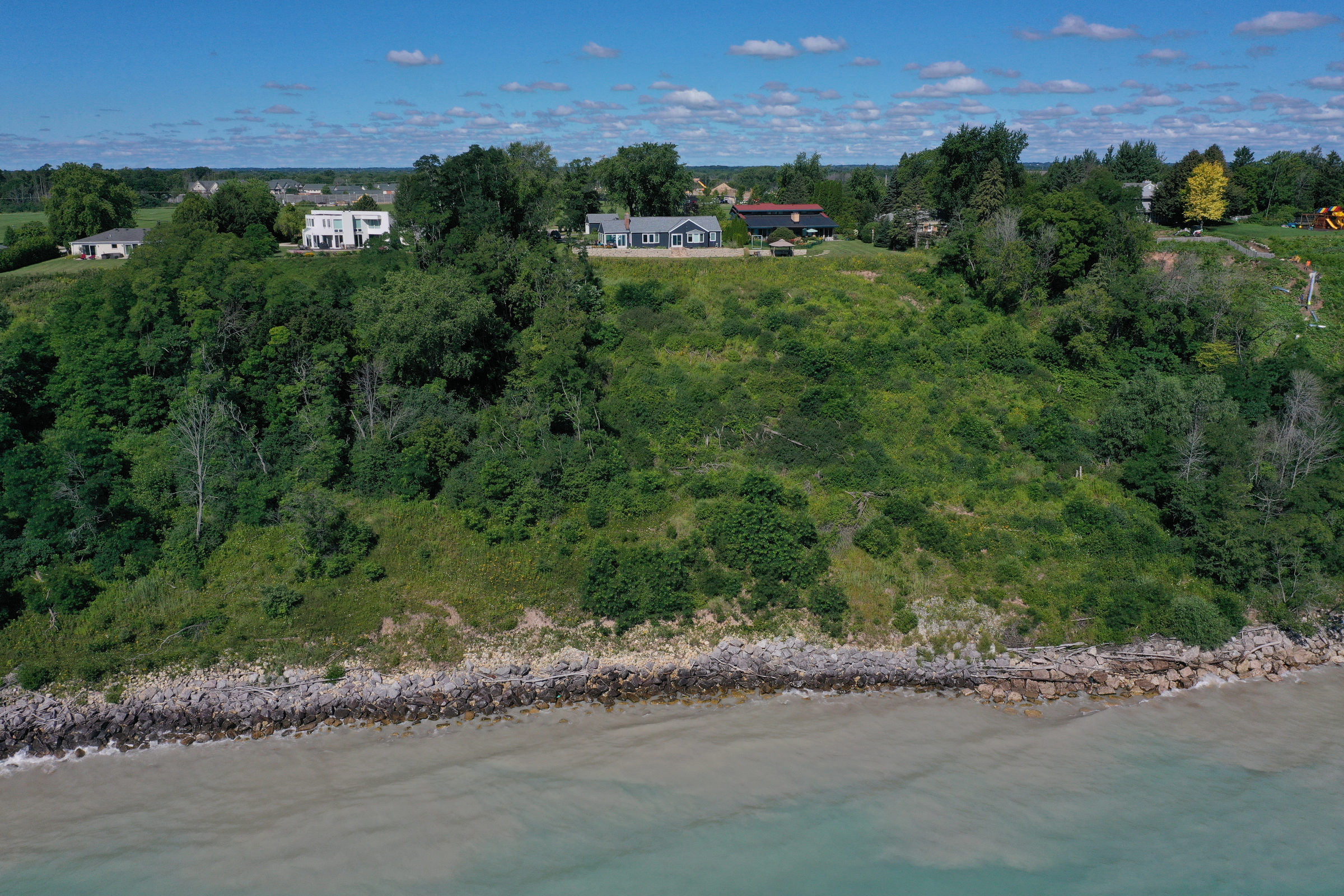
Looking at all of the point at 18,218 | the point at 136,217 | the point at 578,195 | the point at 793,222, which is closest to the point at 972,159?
the point at 793,222

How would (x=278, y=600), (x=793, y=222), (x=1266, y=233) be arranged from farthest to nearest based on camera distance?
(x=793, y=222) → (x=1266, y=233) → (x=278, y=600)

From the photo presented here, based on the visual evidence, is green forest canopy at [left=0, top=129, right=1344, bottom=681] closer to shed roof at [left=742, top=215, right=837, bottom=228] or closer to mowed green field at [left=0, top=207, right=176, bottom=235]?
shed roof at [left=742, top=215, right=837, bottom=228]

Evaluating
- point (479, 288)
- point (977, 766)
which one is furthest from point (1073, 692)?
point (479, 288)

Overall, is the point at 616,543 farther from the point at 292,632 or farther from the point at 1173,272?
the point at 1173,272

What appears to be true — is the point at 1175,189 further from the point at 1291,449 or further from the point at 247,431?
the point at 247,431

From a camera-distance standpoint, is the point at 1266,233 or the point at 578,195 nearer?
the point at 1266,233

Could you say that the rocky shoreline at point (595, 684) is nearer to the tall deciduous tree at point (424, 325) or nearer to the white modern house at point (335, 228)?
the tall deciduous tree at point (424, 325)

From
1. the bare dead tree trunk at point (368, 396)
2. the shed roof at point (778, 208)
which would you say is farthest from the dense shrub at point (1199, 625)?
the shed roof at point (778, 208)

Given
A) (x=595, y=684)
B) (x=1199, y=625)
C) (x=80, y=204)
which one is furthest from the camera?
(x=80, y=204)
